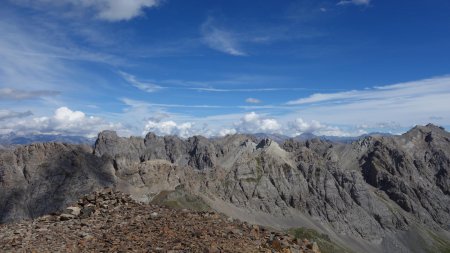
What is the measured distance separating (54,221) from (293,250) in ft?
53.4

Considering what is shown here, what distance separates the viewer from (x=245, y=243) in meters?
25.5

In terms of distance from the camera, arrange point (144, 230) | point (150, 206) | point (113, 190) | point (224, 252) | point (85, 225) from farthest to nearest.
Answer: point (113, 190) → point (150, 206) → point (85, 225) → point (144, 230) → point (224, 252)

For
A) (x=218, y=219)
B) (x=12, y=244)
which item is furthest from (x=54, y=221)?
(x=218, y=219)

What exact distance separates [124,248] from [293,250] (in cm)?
893

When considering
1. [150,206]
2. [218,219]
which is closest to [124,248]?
[218,219]

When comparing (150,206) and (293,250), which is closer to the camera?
(293,250)

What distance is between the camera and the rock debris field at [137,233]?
2517 centimetres

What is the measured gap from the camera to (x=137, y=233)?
27250 millimetres

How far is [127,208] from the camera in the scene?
110 feet

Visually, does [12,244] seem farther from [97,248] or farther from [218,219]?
[218,219]

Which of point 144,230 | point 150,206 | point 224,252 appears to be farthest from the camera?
point 150,206

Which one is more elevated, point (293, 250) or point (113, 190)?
point (113, 190)

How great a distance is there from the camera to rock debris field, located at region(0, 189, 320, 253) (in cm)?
2517

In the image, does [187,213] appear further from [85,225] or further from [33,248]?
[33,248]
